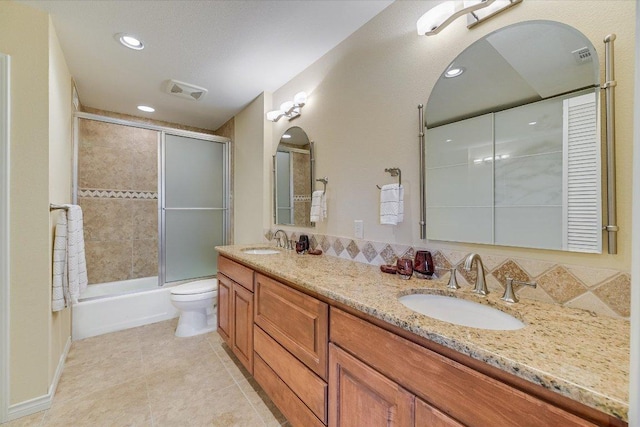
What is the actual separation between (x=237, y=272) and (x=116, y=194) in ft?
7.62

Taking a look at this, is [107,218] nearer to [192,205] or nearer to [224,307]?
[192,205]

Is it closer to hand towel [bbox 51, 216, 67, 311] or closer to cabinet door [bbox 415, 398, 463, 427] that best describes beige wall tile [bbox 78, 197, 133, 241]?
hand towel [bbox 51, 216, 67, 311]

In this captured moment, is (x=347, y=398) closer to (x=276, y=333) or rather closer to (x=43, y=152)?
(x=276, y=333)

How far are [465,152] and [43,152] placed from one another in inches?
91.1

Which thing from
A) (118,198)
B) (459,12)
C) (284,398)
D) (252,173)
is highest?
(459,12)

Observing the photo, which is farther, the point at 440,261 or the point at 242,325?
the point at 242,325

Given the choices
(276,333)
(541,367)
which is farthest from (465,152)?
(276,333)

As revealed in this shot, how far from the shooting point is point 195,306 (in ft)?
7.94

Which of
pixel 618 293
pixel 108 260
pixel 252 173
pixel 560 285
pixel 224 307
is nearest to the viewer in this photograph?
pixel 618 293

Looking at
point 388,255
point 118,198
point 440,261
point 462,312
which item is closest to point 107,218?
point 118,198

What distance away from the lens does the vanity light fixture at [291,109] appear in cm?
214

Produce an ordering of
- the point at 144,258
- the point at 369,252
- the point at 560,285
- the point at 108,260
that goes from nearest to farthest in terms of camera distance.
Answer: the point at 560,285 → the point at 369,252 → the point at 108,260 → the point at 144,258

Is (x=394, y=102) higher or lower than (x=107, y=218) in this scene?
higher

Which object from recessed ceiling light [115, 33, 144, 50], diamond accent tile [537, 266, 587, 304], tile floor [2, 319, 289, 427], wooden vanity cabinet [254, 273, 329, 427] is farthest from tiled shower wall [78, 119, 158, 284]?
diamond accent tile [537, 266, 587, 304]
